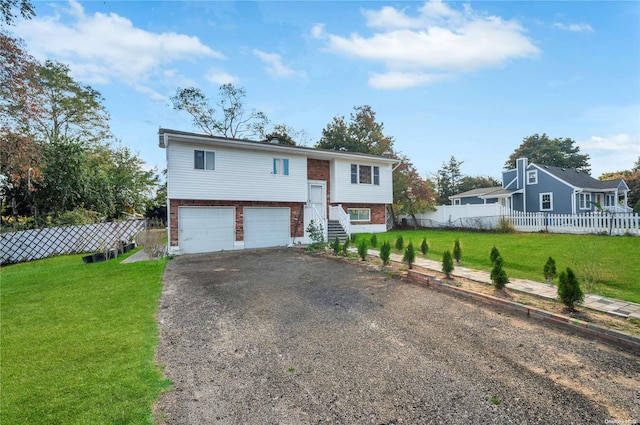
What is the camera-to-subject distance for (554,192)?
76.6ft

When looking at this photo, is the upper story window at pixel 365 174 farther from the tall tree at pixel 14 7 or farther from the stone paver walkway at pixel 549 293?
the tall tree at pixel 14 7

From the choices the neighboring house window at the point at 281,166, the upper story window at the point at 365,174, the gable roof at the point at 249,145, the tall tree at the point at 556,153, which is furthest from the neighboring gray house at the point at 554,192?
the neighboring house window at the point at 281,166

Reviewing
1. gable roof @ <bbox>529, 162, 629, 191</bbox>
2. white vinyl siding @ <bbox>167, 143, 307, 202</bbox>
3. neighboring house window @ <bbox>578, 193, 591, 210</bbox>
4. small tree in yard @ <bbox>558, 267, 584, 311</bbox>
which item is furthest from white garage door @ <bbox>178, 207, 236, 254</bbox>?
neighboring house window @ <bbox>578, 193, 591, 210</bbox>

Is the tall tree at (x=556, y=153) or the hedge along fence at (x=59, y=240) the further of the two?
the tall tree at (x=556, y=153)

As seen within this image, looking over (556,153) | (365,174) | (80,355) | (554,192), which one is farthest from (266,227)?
(556,153)

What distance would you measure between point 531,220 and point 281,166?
14.1m

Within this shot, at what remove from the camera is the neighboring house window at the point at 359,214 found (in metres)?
18.0

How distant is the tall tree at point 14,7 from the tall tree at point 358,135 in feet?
75.1

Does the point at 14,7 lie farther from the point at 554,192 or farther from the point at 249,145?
the point at 554,192

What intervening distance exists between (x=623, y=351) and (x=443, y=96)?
1294 centimetres

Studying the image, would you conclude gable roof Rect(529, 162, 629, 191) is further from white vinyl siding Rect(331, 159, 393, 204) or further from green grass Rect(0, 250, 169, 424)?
green grass Rect(0, 250, 169, 424)

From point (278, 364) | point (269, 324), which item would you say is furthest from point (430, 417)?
point (269, 324)

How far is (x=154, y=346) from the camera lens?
3.65 meters

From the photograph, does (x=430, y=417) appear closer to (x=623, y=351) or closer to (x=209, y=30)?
(x=623, y=351)
